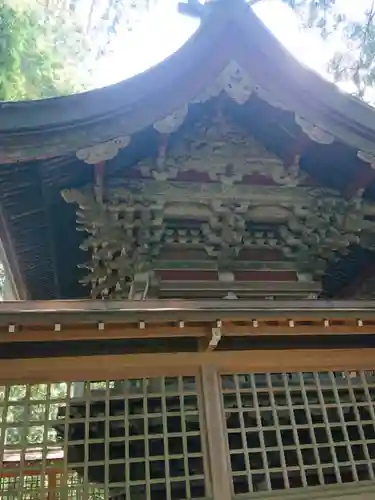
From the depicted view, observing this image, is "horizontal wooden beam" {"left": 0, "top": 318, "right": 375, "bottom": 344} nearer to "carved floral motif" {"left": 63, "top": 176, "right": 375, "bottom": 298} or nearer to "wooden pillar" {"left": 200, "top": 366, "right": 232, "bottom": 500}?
"wooden pillar" {"left": 200, "top": 366, "right": 232, "bottom": 500}

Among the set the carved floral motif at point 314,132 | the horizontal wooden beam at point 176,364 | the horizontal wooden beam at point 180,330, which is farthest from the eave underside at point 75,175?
the horizontal wooden beam at point 176,364

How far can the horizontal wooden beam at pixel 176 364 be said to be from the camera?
3122 millimetres

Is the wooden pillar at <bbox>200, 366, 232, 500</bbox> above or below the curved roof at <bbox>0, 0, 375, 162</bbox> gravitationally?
below

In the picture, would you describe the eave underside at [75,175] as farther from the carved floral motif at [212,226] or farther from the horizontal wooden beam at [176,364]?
the horizontal wooden beam at [176,364]

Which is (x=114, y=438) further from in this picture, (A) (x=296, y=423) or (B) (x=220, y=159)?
(B) (x=220, y=159)

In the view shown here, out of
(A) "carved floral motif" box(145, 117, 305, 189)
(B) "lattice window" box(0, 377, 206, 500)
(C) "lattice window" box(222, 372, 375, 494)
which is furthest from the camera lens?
(A) "carved floral motif" box(145, 117, 305, 189)

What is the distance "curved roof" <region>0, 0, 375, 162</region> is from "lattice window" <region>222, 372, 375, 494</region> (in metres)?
2.00

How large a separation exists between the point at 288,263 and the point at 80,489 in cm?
274

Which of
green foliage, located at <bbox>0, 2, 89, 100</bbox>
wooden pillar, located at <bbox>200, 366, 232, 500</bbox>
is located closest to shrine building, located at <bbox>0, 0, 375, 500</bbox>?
wooden pillar, located at <bbox>200, 366, 232, 500</bbox>

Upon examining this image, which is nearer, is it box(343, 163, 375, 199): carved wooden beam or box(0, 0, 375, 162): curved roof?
box(0, 0, 375, 162): curved roof

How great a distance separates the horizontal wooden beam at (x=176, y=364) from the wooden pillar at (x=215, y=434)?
99 mm

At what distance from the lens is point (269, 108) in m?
4.39

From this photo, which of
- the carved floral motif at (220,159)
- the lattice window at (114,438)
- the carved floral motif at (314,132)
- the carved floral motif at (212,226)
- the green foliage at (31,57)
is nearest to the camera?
the lattice window at (114,438)

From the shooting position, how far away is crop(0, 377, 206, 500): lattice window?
2932 millimetres
